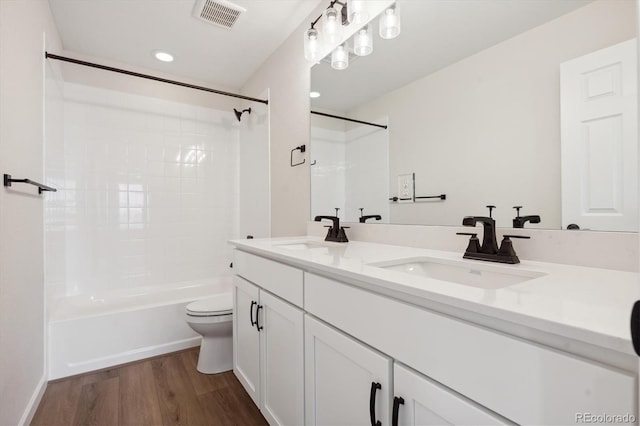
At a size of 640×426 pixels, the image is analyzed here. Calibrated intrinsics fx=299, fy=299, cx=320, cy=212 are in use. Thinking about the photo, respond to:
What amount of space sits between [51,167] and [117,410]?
1.74 m

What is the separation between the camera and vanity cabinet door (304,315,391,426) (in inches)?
29.3

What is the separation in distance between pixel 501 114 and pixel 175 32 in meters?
2.27

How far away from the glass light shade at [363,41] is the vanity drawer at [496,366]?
1305 mm

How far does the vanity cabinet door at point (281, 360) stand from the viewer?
43.2 inches

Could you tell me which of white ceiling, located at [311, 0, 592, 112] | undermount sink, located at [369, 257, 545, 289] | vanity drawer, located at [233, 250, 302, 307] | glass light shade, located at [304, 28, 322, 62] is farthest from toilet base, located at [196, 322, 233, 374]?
glass light shade, located at [304, 28, 322, 62]

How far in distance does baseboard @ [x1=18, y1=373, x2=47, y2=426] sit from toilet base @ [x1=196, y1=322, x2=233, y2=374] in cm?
80

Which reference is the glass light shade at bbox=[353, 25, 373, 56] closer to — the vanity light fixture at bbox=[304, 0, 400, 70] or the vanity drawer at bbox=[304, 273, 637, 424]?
the vanity light fixture at bbox=[304, 0, 400, 70]

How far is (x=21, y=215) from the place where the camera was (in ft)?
4.54

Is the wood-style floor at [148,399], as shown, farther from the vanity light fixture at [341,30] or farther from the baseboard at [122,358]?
the vanity light fixture at [341,30]

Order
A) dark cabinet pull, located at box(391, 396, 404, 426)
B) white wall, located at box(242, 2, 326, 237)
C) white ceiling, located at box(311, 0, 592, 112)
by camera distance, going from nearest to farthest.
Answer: dark cabinet pull, located at box(391, 396, 404, 426) < white ceiling, located at box(311, 0, 592, 112) < white wall, located at box(242, 2, 326, 237)

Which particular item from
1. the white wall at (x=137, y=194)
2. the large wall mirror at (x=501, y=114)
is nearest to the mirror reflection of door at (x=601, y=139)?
the large wall mirror at (x=501, y=114)

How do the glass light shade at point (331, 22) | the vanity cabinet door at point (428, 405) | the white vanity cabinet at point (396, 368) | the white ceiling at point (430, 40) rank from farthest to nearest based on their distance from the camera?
the glass light shade at point (331, 22) → the white ceiling at point (430, 40) → the vanity cabinet door at point (428, 405) → the white vanity cabinet at point (396, 368)

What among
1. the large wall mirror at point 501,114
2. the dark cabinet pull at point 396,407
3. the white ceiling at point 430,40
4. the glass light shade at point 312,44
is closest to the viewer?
the dark cabinet pull at point 396,407

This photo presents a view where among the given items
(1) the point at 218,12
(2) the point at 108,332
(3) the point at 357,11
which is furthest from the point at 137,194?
(3) the point at 357,11
